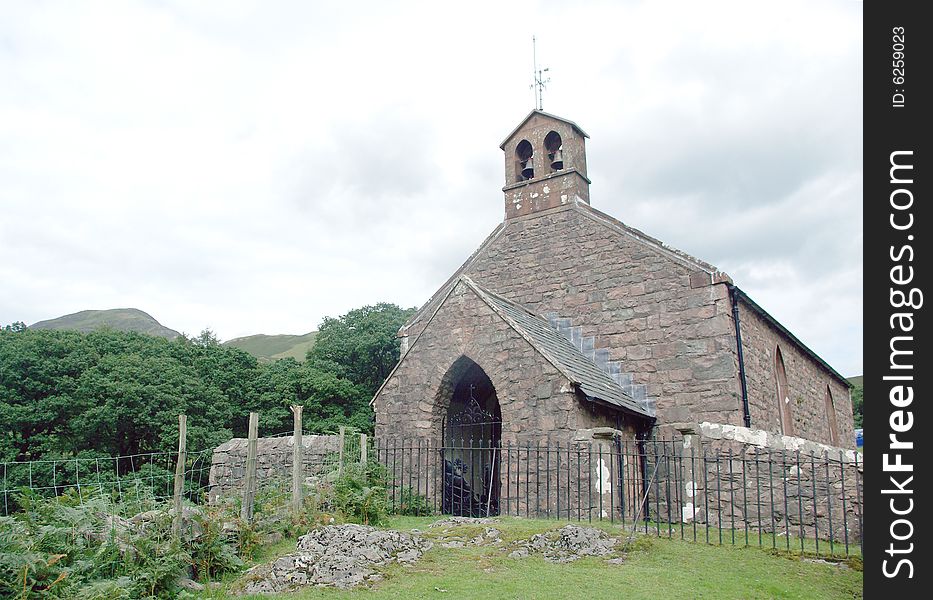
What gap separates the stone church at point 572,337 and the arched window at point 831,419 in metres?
5.81

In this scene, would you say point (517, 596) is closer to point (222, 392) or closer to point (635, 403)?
point (635, 403)

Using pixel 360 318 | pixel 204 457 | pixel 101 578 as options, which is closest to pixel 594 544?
pixel 101 578

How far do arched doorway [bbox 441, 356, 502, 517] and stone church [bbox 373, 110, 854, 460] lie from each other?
7 centimetres

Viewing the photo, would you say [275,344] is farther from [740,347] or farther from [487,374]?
[740,347]

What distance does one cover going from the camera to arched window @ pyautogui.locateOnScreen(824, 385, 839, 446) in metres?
23.7

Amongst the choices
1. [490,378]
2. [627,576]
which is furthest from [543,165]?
[627,576]

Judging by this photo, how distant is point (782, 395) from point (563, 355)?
305 inches

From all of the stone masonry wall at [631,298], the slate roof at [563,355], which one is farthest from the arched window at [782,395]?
the slate roof at [563,355]

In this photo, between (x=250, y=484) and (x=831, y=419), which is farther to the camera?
(x=831, y=419)

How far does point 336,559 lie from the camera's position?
26.4 ft

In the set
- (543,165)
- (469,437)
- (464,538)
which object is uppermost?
(543,165)

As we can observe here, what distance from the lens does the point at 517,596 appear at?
697 centimetres

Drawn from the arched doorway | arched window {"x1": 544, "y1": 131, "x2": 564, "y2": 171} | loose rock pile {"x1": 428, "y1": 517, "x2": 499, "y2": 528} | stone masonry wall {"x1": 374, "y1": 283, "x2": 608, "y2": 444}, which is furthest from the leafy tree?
loose rock pile {"x1": 428, "y1": 517, "x2": 499, "y2": 528}

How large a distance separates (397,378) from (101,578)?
8.19 m
